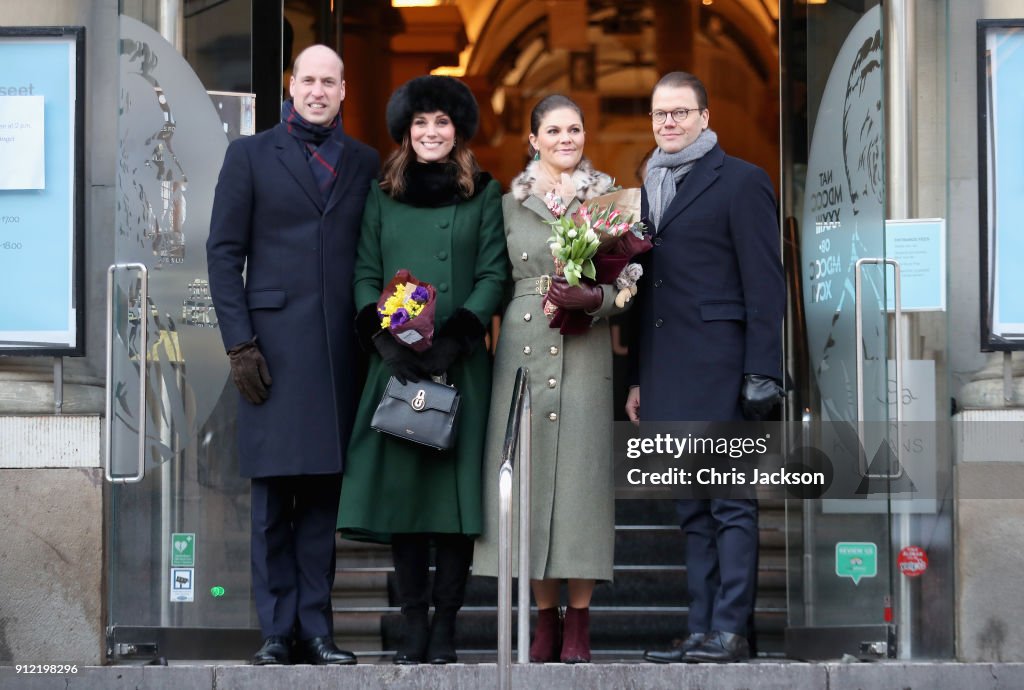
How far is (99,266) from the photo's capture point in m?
7.78

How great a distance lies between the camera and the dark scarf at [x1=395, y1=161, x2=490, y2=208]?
6836 millimetres

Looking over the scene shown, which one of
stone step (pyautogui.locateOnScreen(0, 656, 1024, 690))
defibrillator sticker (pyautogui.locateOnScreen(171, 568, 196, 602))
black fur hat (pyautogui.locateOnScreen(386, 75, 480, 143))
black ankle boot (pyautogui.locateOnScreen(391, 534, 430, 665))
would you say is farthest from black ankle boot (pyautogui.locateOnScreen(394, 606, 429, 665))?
black fur hat (pyautogui.locateOnScreen(386, 75, 480, 143))

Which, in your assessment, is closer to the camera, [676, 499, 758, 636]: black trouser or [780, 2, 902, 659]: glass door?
[676, 499, 758, 636]: black trouser

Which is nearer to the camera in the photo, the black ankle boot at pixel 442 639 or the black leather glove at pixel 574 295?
the black leather glove at pixel 574 295

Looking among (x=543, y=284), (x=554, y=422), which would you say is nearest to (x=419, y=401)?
(x=554, y=422)

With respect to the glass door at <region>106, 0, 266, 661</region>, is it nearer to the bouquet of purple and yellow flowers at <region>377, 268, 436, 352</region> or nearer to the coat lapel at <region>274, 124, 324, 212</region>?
the coat lapel at <region>274, 124, 324, 212</region>

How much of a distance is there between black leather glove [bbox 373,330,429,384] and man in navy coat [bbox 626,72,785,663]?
2.88 feet

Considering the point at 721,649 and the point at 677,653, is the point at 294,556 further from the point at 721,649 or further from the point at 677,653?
the point at 721,649

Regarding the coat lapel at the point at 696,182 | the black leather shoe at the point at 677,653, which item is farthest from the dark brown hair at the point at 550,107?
the black leather shoe at the point at 677,653

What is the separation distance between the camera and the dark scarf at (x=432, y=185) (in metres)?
6.84

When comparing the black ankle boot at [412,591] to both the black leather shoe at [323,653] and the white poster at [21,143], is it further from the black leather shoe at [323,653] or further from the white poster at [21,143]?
the white poster at [21,143]

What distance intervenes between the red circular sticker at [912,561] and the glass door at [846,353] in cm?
15

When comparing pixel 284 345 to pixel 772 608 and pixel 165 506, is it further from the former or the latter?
pixel 772 608

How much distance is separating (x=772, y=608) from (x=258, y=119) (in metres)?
3.30
